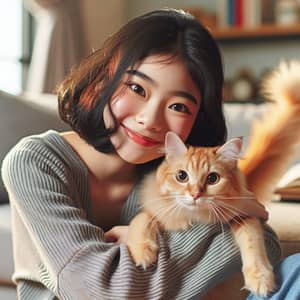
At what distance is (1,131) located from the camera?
194cm

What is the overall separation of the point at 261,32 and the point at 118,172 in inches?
89.3

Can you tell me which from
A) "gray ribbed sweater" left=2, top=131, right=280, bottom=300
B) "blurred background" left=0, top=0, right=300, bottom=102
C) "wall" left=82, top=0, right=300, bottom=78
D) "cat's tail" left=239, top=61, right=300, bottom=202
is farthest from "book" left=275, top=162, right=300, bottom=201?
"wall" left=82, top=0, right=300, bottom=78

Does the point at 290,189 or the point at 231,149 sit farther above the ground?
the point at 231,149

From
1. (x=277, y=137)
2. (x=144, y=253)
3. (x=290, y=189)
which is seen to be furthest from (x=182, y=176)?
(x=290, y=189)

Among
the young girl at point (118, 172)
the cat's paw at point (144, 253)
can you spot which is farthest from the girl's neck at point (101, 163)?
the cat's paw at point (144, 253)

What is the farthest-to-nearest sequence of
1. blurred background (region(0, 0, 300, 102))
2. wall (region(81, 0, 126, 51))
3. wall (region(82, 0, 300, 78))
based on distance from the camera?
wall (region(82, 0, 300, 78)) → wall (region(81, 0, 126, 51)) → blurred background (region(0, 0, 300, 102))

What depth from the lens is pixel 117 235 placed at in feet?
3.84

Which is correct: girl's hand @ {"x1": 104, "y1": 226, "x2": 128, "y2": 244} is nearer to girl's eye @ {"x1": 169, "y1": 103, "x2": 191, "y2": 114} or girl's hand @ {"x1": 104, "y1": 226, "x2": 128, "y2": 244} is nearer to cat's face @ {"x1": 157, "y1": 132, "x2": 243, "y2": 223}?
cat's face @ {"x1": 157, "y1": 132, "x2": 243, "y2": 223}

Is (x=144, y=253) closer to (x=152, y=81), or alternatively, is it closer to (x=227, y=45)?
(x=152, y=81)

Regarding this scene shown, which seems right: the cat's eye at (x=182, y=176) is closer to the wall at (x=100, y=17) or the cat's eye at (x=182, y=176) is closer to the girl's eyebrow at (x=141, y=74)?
the girl's eyebrow at (x=141, y=74)

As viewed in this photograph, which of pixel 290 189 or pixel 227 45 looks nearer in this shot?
pixel 290 189

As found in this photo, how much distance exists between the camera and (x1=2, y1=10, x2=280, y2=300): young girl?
3.50ft

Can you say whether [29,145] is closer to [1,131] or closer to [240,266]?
[240,266]

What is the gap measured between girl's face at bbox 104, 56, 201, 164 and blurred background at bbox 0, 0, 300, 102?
1.67m
